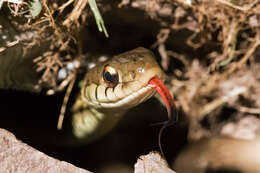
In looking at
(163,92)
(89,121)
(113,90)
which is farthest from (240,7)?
(89,121)

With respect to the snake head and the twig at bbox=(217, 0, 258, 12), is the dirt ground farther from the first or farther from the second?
the snake head

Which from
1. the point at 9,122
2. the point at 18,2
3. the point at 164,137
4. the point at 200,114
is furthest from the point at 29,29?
the point at 200,114

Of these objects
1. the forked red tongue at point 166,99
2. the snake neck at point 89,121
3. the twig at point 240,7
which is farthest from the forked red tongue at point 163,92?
the twig at point 240,7

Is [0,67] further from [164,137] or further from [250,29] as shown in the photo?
[250,29]

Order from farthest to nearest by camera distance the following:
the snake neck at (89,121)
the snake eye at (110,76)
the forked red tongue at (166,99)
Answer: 1. the snake neck at (89,121)
2. the snake eye at (110,76)
3. the forked red tongue at (166,99)

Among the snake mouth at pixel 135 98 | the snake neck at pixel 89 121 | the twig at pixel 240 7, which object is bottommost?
the snake neck at pixel 89 121

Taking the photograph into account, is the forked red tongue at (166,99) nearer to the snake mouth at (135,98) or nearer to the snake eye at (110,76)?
the snake mouth at (135,98)

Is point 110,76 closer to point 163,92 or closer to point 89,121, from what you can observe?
point 163,92
